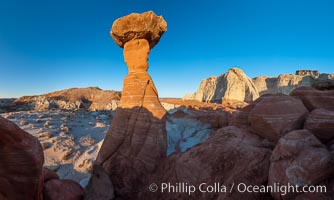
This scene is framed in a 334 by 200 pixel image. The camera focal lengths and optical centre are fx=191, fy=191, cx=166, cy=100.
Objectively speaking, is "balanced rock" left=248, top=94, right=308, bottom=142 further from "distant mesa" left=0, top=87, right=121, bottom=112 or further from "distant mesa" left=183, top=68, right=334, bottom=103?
"distant mesa" left=183, top=68, right=334, bottom=103

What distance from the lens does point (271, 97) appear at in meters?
5.95

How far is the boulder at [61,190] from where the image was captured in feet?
17.6

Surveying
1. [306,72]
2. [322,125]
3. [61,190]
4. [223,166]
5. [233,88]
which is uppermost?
[306,72]

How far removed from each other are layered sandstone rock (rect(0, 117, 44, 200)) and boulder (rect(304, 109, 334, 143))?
21.4 feet

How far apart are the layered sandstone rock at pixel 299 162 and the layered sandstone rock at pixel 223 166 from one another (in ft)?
1.80

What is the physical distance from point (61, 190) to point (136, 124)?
344 centimetres

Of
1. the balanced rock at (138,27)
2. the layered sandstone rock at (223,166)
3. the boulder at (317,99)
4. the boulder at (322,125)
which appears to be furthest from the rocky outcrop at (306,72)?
the layered sandstone rock at (223,166)

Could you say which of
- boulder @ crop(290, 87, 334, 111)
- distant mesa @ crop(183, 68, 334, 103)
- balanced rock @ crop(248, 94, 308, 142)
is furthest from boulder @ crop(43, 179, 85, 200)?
distant mesa @ crop(183, 68, 334, 103)

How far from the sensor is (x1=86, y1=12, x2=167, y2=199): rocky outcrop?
7.36m

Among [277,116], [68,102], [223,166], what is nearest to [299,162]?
[223,166]

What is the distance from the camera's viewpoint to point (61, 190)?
563 centimetres

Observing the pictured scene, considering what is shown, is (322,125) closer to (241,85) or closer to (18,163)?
(18,163)

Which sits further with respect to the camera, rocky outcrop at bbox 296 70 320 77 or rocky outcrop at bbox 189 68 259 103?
rocky outcrop at bbox 296 70 320 77

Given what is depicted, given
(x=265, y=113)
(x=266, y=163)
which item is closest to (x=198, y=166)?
(x=266, y=163)
